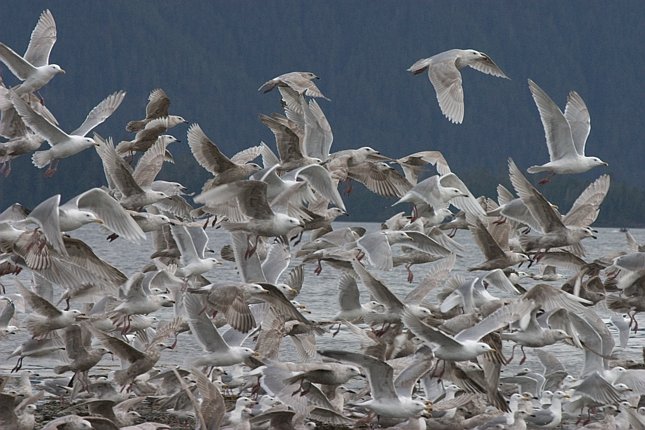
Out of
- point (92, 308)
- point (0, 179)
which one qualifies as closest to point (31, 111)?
point (92, 308)

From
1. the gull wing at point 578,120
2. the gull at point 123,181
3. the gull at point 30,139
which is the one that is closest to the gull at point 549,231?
the gull wing at point 578,120

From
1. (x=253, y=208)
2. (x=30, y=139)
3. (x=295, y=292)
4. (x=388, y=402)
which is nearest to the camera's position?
(x=388, y=402)

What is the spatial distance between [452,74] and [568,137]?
200cm

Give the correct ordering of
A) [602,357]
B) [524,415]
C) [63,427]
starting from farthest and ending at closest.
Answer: [602,357] < [524,415] < [63,427]

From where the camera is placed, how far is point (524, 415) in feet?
42.2

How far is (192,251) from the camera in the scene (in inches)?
553

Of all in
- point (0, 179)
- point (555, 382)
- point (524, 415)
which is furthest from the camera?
point (0, 179)

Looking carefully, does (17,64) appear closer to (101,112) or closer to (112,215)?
(101,112)

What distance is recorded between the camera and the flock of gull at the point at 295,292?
1180cm

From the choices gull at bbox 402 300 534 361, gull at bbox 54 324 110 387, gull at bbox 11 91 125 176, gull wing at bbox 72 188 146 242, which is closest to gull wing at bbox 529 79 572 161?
gull at bbox 402 300 534 361

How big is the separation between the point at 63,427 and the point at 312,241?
6.49 metres

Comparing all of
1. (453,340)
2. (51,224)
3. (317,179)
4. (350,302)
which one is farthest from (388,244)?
(51,224)

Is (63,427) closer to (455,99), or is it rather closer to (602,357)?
(602,357)

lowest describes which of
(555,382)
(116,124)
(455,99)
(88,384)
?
(116,124)
